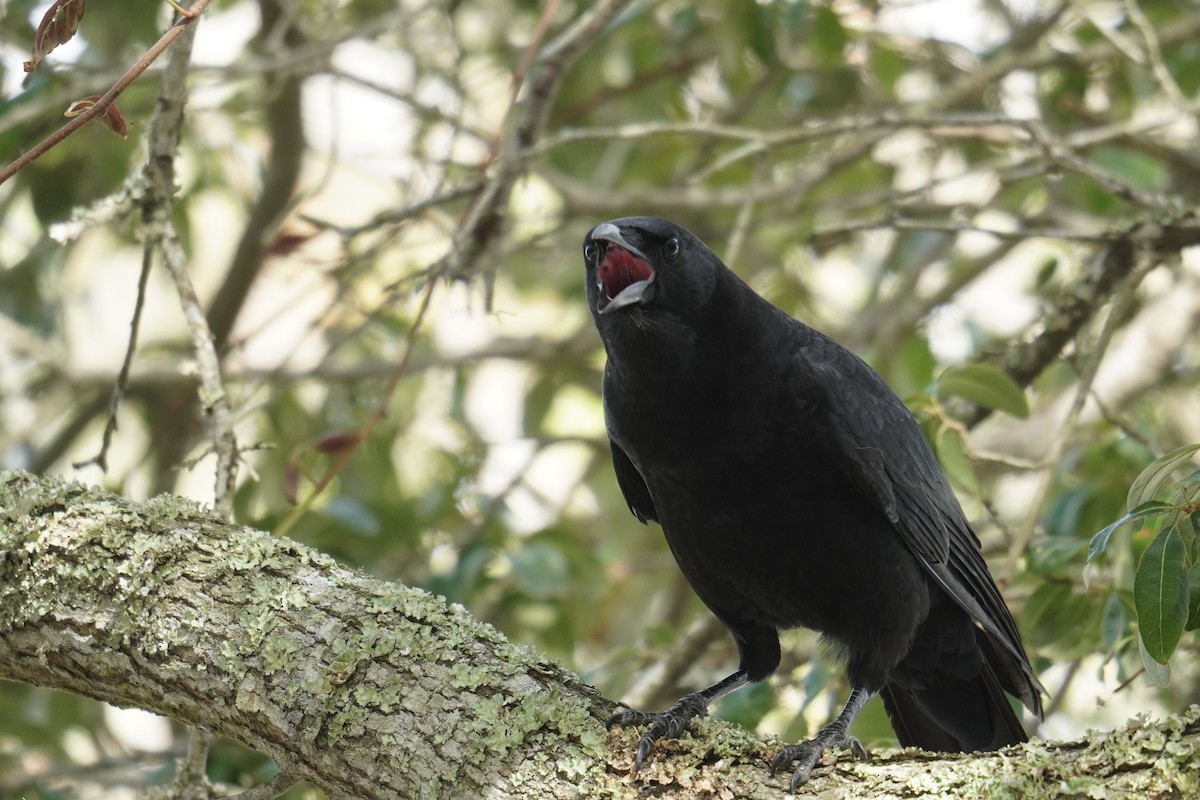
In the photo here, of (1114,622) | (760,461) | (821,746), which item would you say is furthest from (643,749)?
(1114,622)

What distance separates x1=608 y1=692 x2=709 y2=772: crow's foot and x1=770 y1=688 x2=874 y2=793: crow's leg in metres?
0.22

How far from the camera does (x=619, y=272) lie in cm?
298

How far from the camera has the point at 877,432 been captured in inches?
121

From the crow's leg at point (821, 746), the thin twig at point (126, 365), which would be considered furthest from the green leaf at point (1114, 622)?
the thin twig at point (126, 365)

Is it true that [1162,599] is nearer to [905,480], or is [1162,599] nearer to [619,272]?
[905,480]

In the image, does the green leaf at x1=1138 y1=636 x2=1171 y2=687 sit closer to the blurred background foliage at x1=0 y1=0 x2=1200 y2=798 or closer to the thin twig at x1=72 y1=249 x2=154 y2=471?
the blurred background foliage at x1=0 y1=0 x2=1200 y2=798

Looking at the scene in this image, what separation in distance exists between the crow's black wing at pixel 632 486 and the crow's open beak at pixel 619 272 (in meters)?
0.54

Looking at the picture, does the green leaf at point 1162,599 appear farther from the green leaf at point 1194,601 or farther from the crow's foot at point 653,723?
the crow's foot at point 653,723

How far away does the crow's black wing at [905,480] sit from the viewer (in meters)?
2.99

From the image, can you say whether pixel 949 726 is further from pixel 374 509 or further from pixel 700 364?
pixel 374 509

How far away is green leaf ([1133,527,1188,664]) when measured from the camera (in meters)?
2.03

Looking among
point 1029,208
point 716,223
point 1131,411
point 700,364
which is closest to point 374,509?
point 700,364

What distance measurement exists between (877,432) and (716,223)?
2.83 metres

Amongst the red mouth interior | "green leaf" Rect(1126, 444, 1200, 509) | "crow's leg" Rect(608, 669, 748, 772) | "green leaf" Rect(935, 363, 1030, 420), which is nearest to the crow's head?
the red mouth interior
